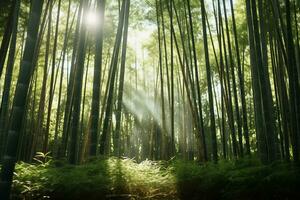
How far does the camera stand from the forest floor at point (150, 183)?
2.58m

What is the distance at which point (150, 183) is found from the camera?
2988mm

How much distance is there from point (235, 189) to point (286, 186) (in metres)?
0.43

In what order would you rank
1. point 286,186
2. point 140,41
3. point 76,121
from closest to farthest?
point 286,186 < point 76,121 < point 140,41

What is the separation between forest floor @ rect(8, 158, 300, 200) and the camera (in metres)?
2.58

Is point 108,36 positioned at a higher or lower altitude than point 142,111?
higher

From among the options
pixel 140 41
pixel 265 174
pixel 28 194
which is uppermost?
pixel 140 41

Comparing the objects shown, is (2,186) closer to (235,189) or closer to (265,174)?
(235,189)

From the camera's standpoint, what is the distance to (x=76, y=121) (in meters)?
3.78

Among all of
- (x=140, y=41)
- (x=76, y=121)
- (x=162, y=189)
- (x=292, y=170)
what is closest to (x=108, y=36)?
(x=140, y=41)

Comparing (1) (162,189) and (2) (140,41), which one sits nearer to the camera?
(1) (162,189)

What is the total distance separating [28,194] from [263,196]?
212 cm

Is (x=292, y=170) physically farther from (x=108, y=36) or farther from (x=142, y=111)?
(x=142, y=111)

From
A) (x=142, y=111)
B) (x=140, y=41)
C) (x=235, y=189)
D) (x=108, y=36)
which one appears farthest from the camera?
(x=142, y=111)

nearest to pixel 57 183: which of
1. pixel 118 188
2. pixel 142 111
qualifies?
pixel 118 188
